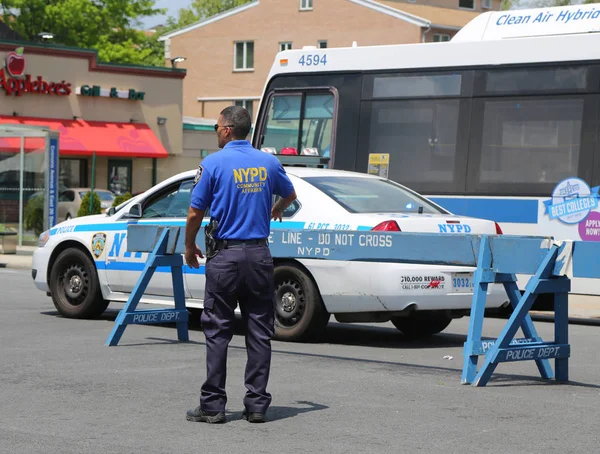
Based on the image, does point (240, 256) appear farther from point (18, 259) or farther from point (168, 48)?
point (168, 48)

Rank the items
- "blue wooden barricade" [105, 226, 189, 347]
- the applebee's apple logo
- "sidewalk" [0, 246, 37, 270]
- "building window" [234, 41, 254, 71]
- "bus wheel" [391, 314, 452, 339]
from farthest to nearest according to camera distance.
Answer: "building window" [234, 41, 254, 71], the applebee's apple logo, "sidewalk" [0, 246, 37, 270], "bus wheel" [391, 314, 452, 339], "blue wooden barricade" [105, 226, 189, 347]

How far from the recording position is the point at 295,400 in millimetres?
7379

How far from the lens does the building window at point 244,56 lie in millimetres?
64000

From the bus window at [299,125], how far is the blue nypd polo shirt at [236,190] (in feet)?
30.0

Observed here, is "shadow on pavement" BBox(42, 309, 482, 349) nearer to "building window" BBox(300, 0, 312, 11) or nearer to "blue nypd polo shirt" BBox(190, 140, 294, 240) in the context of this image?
"blue nypd polo shirt" BBox(190, 140, 294, 240)

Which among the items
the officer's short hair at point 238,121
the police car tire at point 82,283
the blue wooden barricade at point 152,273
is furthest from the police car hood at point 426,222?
the officer's short hair at point 238,121

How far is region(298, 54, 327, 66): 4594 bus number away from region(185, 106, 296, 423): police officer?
9.49 meters

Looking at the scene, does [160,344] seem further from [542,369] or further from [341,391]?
[542,369]

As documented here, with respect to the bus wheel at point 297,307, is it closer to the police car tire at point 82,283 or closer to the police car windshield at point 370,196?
the police car windshield at point 370,196

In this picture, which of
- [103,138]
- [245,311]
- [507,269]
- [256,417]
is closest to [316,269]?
[507,269]

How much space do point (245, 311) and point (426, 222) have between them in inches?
147

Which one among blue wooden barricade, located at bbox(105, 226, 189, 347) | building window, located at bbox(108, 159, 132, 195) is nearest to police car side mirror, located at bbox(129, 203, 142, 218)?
blue wooden barricade, located at bbox(105, 226, 189, 347)

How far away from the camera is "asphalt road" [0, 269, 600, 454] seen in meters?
6.10

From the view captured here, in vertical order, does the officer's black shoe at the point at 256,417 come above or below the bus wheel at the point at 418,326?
above
